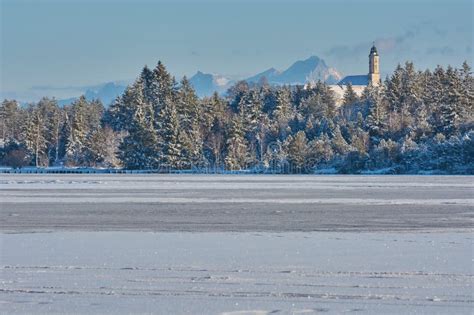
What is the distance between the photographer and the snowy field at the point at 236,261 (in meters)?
9.77

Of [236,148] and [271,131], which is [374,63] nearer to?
[271,131]

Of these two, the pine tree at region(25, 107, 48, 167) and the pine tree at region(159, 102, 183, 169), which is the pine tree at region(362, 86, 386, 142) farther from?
the pine tree at region(25, 107, 48, 167)

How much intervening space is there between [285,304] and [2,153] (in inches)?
→ 3616

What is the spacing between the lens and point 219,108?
90.9 meters

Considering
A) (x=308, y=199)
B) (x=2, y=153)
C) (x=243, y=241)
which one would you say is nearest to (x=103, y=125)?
(x=2, y=153)

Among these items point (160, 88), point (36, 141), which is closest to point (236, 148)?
point (160, 88)

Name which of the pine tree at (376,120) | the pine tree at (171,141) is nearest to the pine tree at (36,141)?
the pine tree at (171,141)

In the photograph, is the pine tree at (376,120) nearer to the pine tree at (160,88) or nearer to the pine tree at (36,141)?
the pine tree at (160,88)

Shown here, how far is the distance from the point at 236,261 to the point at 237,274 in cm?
122

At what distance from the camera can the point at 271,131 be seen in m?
88.9

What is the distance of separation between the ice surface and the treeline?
5674 centimetres

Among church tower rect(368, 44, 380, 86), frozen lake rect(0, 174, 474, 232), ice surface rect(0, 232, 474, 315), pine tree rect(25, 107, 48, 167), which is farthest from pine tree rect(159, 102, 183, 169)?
church tower rect(368, 44, 380, 86)

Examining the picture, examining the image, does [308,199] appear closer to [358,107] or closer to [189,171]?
[189,171]

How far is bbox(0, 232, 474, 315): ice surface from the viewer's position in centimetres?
966
